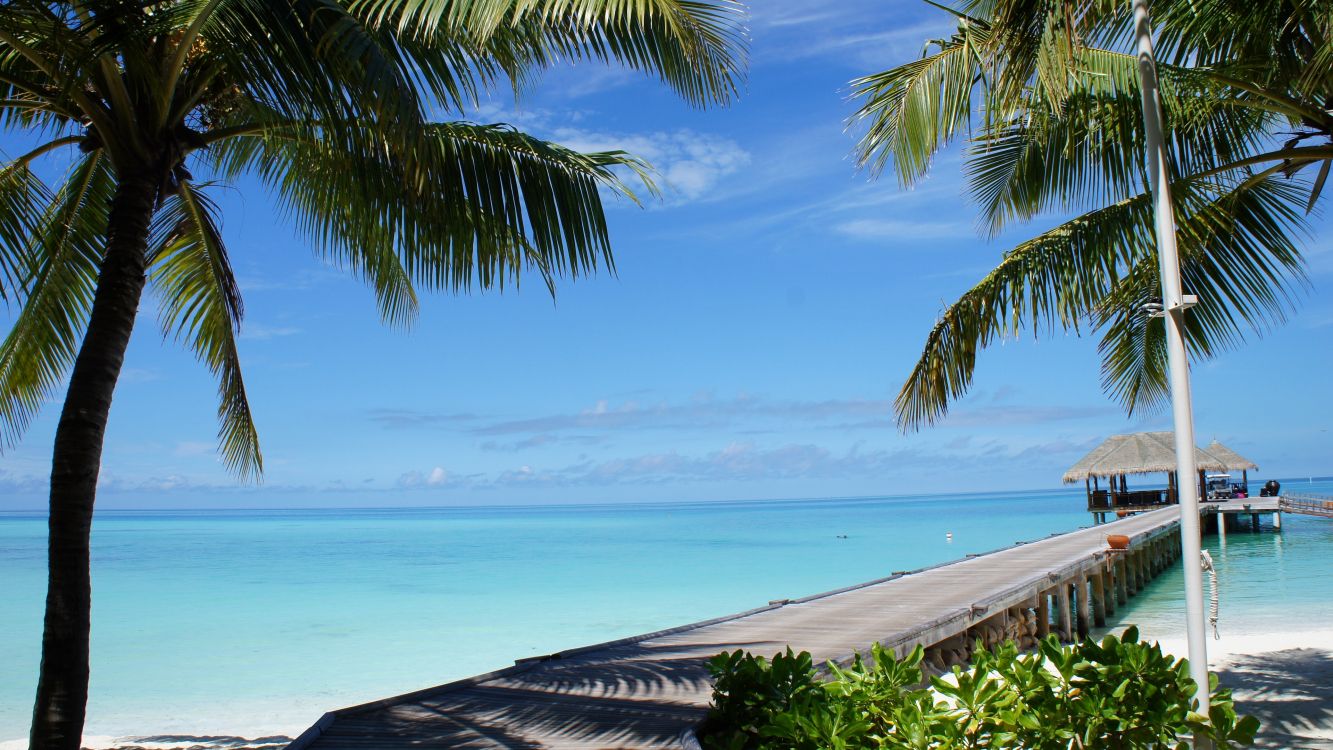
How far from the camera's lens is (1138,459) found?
3388 cm

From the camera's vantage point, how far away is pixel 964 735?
12.4ft

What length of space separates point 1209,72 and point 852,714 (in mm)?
4136

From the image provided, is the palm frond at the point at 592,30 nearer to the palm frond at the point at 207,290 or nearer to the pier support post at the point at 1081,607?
the palm frond at the point at 207,290

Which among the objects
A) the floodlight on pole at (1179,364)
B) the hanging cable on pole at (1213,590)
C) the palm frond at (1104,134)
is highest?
the palm frond at (1104,134)

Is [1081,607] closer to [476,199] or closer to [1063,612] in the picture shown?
[1063,612]

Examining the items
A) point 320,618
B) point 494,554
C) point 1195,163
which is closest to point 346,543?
point 494,554

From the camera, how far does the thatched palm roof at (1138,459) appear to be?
33.5 meters

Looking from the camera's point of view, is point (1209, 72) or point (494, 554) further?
point (494, 554)

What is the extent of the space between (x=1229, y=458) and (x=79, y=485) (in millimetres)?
39936

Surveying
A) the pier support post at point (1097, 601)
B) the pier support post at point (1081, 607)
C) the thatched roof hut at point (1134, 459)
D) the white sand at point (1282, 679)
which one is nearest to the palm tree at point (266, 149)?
the white sand at point (1282, 679)

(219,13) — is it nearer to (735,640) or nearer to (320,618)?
(735,640)

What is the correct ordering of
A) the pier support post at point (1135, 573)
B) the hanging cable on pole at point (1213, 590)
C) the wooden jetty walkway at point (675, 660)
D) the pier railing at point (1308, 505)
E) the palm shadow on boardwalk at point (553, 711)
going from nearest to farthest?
1. the palm shadow on boardwalk at point (553, 711)
2. the wooden jetty walkway at point (675, 660)
3. the hanging cable on pole at point (1213, 590)
4. the pier support post at point (1135, 573)
5. the pier railing at point (1308, 505)

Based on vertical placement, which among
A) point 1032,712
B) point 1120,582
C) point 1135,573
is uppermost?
point 1032,712

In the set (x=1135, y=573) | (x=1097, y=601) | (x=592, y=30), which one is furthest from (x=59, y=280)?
(x=1135, y=573)
